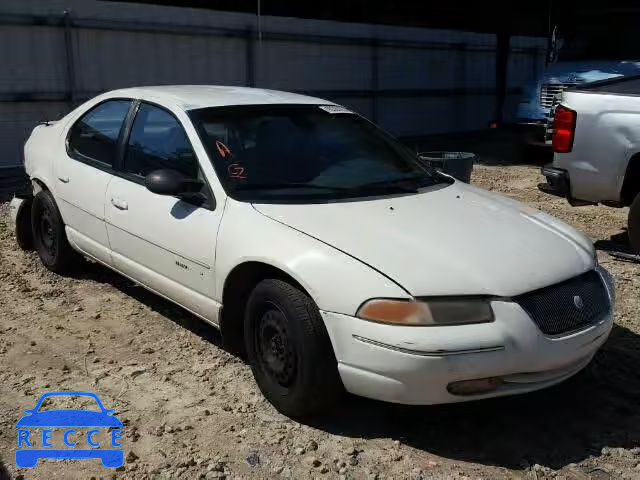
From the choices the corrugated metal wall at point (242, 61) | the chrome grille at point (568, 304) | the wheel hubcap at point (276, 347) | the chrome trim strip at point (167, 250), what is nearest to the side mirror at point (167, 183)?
the chrome trim strip at point (167, 250)

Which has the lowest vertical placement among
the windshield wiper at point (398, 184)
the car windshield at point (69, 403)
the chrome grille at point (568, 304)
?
the car windshield at point (69, 403)

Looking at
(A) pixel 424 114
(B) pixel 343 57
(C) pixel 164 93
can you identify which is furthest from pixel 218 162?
(A) pixel 424 114

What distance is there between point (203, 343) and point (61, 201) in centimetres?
167

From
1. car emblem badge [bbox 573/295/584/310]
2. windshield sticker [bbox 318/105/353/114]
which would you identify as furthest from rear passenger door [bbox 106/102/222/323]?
car emblem badge [bbox 573/295/584/310]

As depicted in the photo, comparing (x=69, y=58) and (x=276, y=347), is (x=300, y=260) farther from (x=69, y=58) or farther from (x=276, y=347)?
(x=69, y=58)

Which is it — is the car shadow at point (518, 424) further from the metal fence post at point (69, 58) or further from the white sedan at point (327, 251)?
the metal fence post at point (69, 58)

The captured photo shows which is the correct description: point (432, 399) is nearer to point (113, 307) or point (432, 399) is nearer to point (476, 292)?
point (476, 292)

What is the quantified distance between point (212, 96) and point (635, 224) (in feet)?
11.9

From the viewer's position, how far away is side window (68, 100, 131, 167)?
15.2 feet

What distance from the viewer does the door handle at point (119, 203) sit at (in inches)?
168

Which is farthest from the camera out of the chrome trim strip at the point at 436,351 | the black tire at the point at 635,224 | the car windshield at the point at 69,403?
the black tire at the point at 635,224

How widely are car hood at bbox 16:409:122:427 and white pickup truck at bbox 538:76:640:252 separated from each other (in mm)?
4375

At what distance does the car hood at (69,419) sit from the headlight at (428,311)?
1.38 metres

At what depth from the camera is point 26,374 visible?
12.7ft
